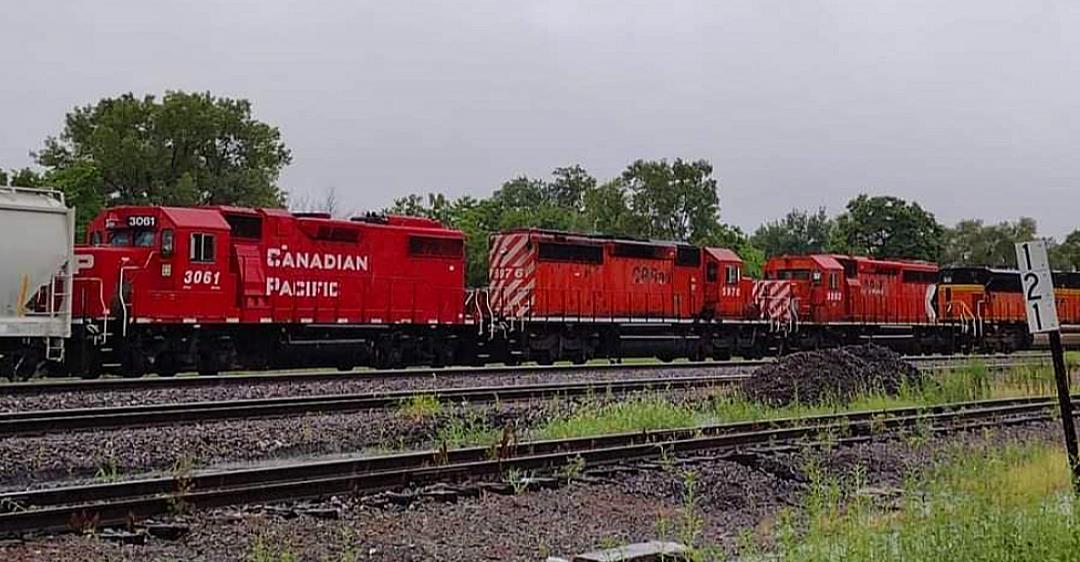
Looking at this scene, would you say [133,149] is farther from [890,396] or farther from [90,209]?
[890,396]

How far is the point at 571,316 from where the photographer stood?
2762cm

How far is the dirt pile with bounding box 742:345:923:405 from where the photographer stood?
17.0m

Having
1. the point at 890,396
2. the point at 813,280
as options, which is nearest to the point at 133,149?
the point at 813,280

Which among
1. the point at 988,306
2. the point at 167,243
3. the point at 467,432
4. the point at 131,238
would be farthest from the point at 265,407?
the point at 988,306

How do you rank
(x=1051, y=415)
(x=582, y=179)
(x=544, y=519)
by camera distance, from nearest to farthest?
(x=544, y=519) → (x=1051, y=415) → (x=582, y=179)

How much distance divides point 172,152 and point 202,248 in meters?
31.1

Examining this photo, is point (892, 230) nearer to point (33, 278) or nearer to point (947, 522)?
point (33, 278)

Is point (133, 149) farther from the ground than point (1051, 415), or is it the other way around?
point (133, 149)

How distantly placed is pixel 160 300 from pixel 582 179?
85.4m

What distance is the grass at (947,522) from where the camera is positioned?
20.5ft

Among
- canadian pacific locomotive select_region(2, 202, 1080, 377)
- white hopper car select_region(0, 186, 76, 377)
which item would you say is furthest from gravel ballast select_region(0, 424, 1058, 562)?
canadian pacific locomotive select_region(2, 202, 1080, 377)

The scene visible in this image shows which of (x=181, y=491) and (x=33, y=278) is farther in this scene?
(x=33, y=278)

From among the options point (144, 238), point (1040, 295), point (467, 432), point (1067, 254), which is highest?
point (1067, 254)

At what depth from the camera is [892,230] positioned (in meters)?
81.9
